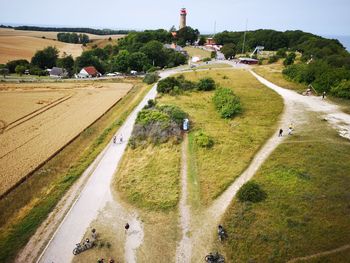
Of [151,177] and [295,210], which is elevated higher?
[295,210]

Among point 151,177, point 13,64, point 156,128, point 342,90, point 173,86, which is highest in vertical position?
point 342,90

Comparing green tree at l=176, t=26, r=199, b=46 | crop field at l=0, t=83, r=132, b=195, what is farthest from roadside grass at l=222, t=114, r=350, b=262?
green tree at l=176, t=26, r=199, b=46

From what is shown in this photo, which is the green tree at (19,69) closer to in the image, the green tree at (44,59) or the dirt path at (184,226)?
the green tree at (44,59)

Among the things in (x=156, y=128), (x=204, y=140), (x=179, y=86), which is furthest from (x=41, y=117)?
(x=204, y=140)

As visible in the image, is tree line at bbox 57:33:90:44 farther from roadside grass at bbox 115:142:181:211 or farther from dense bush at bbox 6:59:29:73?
roadside grass at bbox 115:142:181:211

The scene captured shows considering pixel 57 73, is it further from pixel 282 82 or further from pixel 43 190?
pixel 43 190

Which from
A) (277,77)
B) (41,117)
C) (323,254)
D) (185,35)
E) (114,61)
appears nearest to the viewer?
(323,254)

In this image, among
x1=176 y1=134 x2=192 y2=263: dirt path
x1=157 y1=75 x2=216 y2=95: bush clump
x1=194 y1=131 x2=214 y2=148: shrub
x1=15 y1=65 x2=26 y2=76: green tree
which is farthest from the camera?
x1=15 y1=65 x2=26 y2=76: green tree
